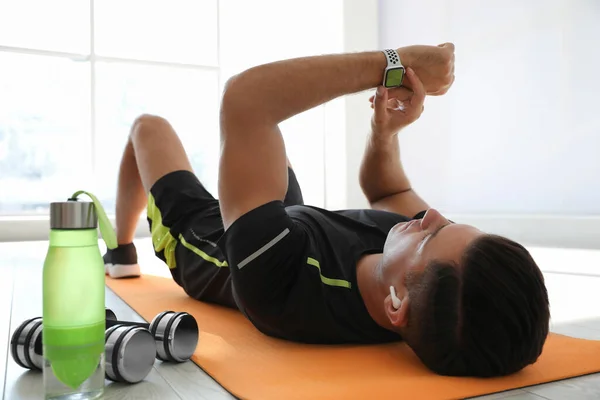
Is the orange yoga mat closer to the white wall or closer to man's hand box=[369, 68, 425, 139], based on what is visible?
man's hand box=[369, 68, 425, 139]

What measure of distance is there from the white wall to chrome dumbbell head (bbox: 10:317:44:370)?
3163mm

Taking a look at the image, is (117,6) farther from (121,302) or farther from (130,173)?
(121,302)

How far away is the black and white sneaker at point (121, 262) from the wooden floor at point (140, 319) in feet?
0.81

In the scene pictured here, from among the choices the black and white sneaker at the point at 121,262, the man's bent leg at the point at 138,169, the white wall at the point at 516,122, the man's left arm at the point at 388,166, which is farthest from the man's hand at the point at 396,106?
the white wall at the point at 516,122

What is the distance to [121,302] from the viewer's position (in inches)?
68.0

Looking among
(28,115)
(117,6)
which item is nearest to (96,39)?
(117,6)

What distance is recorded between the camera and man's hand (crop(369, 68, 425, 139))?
134 cm

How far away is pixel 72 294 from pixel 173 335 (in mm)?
320

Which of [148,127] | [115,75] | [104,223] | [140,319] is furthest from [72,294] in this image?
[115,75]

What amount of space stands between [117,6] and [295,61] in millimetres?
4589

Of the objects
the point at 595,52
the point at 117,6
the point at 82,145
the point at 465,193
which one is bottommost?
the point at 465,193

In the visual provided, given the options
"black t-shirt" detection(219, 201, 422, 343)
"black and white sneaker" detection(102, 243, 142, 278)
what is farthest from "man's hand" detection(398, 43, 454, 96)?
"black and white sneaker" detection(102, 243, 142, 278)

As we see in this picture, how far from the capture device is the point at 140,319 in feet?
4.96

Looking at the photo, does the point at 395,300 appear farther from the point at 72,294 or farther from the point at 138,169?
the point at 138,169
